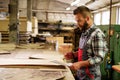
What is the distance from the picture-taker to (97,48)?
2322mm

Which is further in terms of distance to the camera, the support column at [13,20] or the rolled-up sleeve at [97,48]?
the support column at [13,20]

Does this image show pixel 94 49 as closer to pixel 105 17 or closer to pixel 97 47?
pixel 97 47

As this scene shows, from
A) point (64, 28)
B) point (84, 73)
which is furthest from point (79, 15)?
point (64, 28)

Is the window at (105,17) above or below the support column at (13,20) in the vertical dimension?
above

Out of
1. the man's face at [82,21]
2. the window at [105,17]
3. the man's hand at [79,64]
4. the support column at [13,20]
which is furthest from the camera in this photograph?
the window at [105,17]

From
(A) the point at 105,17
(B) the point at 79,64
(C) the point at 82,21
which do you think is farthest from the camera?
(A) the point at 105,17

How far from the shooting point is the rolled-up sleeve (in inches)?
90.1

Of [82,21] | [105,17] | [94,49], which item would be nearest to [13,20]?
[82,21]

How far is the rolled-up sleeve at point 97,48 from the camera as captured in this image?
2.29 metres

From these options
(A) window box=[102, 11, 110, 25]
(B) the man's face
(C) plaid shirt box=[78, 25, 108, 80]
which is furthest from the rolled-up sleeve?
(A) window box=[102, 11, 110, 25]

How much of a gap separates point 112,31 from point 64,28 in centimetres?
537

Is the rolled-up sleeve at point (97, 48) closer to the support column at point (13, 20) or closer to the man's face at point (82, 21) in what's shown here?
the man's face at point (82, 21)

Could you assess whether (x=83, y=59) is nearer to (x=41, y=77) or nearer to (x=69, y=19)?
(x=41, y=77)

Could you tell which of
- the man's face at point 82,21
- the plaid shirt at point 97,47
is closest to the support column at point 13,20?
Result: the man's face at point 82,21
